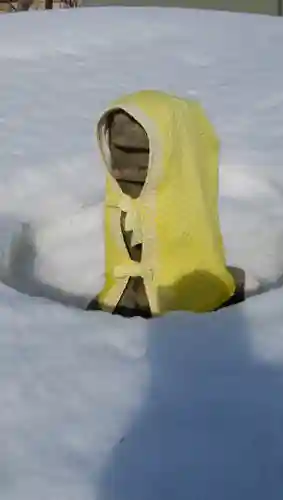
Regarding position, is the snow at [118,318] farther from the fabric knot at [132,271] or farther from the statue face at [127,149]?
the statue face at [127,149]

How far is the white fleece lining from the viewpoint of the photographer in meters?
1.45

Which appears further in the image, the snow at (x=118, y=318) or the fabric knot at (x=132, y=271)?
the fabric knot at (x=132, y=271)

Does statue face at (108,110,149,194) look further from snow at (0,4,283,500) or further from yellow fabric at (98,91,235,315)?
snow at (0,4,283,500)

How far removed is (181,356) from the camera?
1276mm

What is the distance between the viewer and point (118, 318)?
138 cm

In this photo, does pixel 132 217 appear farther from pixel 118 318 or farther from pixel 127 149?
pixel 118 318

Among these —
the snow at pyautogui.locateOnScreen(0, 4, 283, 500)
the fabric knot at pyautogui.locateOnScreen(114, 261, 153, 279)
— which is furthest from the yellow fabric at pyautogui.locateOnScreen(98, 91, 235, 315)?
the snow at pyautogui.locateOnScreen(0, 4, 283, 500)

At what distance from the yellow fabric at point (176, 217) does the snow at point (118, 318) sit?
0.38 feet

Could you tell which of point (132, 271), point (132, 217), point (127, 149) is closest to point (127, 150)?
point (127, 149)

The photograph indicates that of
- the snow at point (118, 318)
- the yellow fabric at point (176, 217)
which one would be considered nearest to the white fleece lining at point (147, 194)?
the yellow fabric at point (176, 217)

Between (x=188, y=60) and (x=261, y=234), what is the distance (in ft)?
3.91

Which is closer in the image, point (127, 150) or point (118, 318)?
point (118, 318)

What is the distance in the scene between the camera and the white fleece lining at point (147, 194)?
145 cm

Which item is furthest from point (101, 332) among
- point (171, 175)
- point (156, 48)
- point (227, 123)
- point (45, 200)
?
point (156, 48)
